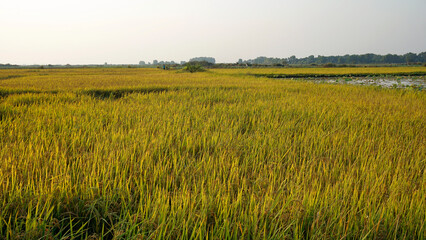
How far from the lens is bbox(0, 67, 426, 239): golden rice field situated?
114cm

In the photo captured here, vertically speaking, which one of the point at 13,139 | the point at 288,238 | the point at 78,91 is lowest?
the point at 288,238

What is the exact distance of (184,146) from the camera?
2.41 m

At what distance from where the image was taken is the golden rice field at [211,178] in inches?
45.0

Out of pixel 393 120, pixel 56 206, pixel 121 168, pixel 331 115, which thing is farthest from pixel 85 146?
pixel 393 120

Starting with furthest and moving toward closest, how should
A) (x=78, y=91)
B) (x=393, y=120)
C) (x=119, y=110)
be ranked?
(x=78, y=91), (x=119, y=110), (x=393, y=120)

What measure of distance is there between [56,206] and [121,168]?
1.79 ft

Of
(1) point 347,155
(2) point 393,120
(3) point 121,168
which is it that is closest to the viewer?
(3) point 121,168

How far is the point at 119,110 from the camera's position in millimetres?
4078

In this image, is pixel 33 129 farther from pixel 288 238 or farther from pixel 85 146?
pixel 288 238

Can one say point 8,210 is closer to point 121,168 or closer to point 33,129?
point 121,168

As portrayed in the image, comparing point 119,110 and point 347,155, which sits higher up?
point 119,110

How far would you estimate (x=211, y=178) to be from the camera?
1.64 metres

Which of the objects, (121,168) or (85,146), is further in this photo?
(85,146)

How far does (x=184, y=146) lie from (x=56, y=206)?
124 cm
